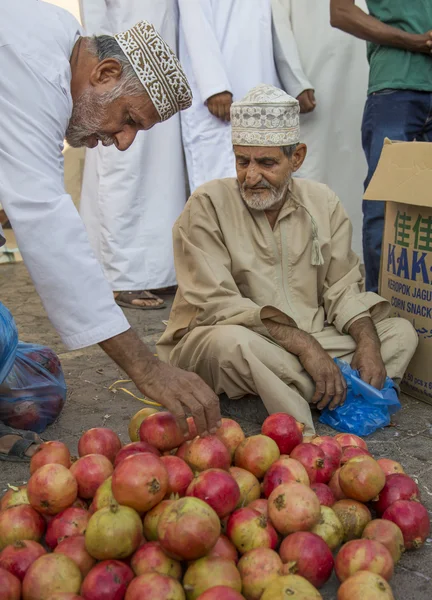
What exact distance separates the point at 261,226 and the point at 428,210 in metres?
0.75

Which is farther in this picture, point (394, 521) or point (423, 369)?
point (423, 369)

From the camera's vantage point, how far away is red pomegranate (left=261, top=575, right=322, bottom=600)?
1.66 metres

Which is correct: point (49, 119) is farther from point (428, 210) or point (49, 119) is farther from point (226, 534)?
point (428, 210)

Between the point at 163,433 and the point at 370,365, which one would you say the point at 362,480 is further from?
the point at 370,365

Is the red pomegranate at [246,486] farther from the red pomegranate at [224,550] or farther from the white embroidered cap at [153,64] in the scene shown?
the white embroidered cap at [153,64]

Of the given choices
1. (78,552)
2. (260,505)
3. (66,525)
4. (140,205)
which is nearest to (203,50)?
(140,205)

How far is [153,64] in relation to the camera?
2469mm

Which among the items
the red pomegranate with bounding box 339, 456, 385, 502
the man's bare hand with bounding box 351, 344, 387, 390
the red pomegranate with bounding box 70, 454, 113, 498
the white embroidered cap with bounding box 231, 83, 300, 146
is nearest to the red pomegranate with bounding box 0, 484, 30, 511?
the red pomegranate with bounding box 70, 454, 113, 498

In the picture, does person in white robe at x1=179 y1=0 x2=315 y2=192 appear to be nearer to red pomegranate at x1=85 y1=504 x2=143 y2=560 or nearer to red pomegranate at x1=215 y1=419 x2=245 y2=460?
red pomegranate at x1=215 y1=419 x2=245 y2=460

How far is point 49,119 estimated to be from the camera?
7.40ft

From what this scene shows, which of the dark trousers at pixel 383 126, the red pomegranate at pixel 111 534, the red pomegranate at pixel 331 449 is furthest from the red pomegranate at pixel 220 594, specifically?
the dark trousers at pixel 383 126

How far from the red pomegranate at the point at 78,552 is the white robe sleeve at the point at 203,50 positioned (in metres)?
3.49

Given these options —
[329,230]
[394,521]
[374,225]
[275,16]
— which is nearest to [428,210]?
[329,230]

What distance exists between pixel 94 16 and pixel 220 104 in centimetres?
100
